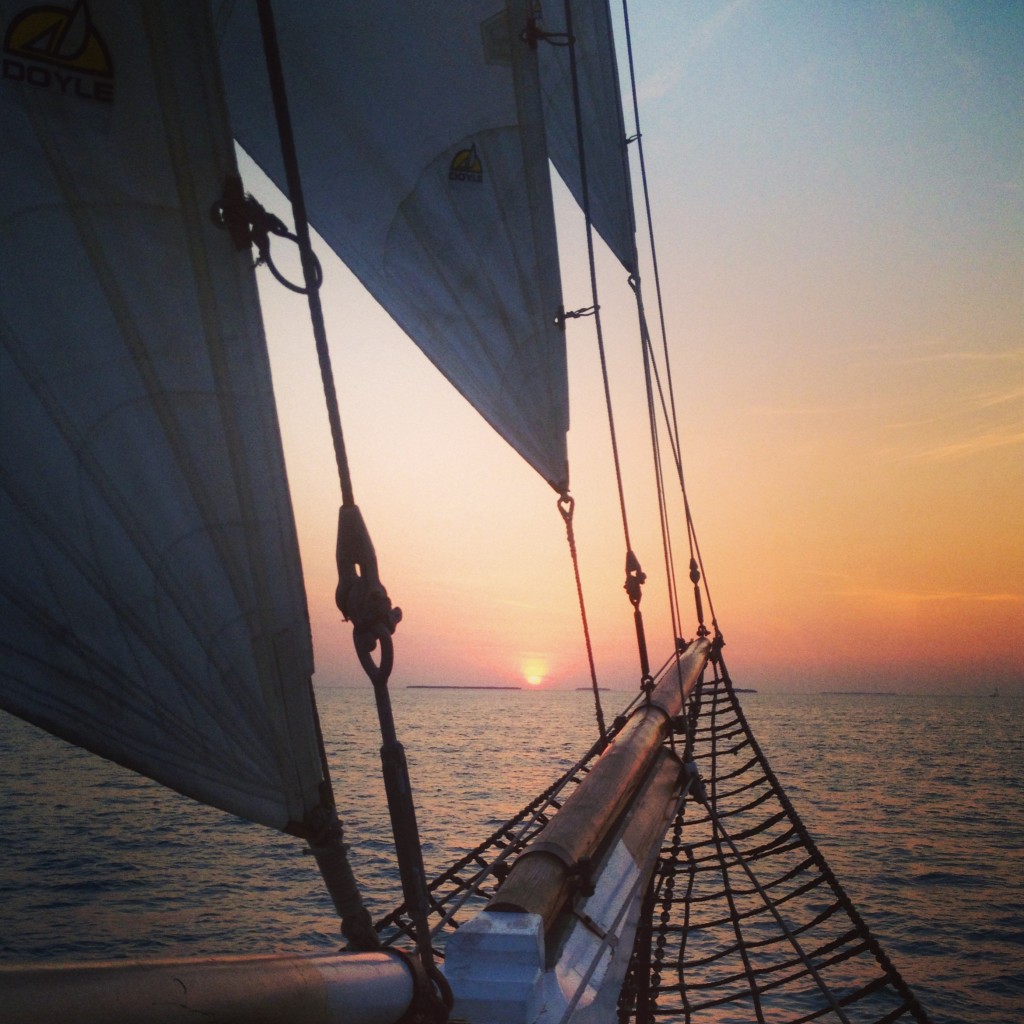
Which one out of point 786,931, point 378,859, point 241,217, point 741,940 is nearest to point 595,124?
point 241,217

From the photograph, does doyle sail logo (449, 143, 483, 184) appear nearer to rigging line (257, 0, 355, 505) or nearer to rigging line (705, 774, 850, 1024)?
rigging line (257, 0, 355, 505)

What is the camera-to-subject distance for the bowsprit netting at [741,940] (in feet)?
20.8

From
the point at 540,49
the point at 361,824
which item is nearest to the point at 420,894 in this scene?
the point at 540,49

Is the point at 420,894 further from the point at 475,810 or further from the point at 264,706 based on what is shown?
the point at 475,810

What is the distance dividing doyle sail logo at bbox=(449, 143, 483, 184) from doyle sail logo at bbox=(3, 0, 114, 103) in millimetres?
2624

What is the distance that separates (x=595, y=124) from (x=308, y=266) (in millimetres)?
6182

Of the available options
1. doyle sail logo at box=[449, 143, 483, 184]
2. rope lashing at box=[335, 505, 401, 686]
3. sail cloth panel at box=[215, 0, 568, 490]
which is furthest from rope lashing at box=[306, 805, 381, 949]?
doyle sail logo at box=[449, 143, 483, 184]

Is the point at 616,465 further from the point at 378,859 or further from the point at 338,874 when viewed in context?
the point at 378,859

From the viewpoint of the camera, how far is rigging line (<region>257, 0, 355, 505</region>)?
1.93m

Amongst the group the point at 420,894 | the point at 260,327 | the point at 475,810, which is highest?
the point at 260,327

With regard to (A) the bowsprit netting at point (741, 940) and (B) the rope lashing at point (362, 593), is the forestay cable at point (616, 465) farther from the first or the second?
(B) the rope lashing at point (362, 593)

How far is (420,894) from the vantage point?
1.75 meters

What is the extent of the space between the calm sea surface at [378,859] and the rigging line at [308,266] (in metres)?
6.70

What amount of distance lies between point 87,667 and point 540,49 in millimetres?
6118
